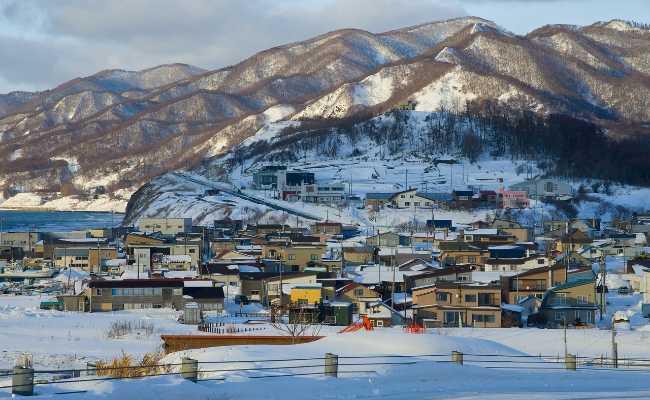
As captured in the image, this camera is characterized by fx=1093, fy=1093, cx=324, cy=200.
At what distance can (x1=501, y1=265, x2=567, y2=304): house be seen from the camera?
94.0 feet

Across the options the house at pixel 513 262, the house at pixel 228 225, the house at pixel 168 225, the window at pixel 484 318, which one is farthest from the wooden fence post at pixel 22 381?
the house at pixel 168 225

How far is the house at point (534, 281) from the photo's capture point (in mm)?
28656

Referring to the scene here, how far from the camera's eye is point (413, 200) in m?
65.8

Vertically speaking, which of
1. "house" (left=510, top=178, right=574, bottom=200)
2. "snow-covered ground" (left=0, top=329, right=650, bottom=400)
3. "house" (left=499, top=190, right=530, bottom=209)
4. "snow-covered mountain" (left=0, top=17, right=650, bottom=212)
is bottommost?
"snow-covered ground" (left=0, top=329, right=650, bottom=400)

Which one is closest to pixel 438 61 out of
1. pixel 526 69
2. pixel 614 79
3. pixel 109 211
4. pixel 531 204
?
pixel 526 69

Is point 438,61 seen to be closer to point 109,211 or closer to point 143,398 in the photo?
point 109,211

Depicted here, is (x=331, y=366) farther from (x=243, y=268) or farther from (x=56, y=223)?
(x=56, y=223)

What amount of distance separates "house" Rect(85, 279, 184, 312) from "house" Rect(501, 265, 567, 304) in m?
8.60

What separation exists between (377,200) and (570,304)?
134ft

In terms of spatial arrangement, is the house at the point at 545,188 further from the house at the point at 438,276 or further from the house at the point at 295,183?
the house at the point at 438,276

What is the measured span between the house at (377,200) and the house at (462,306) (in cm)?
3843

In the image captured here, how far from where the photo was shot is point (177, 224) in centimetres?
6088

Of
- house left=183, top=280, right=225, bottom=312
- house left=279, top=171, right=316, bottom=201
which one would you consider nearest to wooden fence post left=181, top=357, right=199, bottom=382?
house left=183, top=280, right=225, bottom=312

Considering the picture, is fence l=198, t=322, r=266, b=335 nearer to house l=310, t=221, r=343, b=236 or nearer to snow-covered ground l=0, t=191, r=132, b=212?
house l=310, t=221, r=343, b=236
